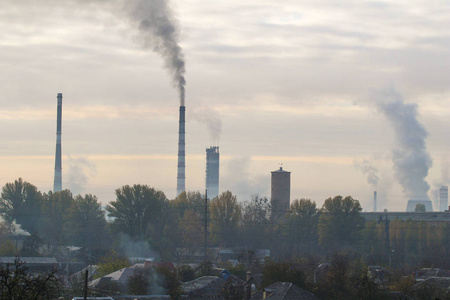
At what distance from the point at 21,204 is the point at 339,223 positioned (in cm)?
3447

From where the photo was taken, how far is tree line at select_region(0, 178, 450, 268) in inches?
2884

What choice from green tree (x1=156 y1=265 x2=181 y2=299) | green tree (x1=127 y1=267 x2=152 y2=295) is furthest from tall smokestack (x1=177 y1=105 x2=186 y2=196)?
green tree (x1=156 y1=265 x2=181 y2=299)

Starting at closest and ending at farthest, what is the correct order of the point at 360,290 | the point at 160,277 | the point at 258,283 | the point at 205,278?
the point at 360,290 < the point at 160,277 < the point at 205,278 < the point at 258,283

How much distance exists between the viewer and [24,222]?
8056cm

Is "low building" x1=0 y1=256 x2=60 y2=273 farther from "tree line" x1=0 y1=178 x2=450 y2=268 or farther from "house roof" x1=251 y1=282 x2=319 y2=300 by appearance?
"house roof" x1=251 y1=282 x2=319 y2=300

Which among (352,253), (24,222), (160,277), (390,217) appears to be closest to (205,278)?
(160,277)

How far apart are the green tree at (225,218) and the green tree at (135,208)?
6906 millimetres

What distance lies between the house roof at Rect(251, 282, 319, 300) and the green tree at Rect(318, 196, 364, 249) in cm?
3542

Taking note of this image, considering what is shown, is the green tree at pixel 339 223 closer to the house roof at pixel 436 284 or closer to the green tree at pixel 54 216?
the green tree at pixel 54 216

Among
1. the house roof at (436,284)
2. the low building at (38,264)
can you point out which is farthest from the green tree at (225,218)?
the house roof at (436,284)

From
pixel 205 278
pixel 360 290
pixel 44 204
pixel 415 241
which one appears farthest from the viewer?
pixel 44 204

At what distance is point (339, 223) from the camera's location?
7756 centimetres

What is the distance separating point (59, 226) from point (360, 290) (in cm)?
4801

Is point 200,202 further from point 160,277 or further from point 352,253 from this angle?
point 160,277
